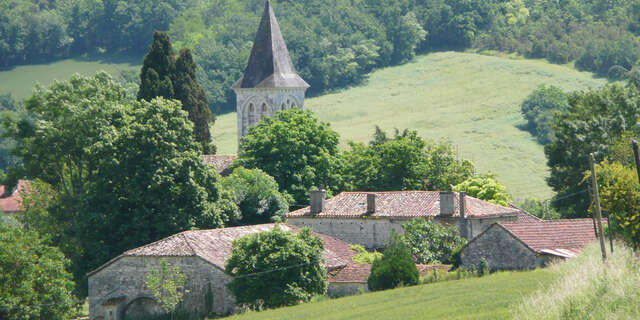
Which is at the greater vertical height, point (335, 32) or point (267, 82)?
point (335, 32)

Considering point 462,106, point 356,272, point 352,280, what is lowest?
point 352,280

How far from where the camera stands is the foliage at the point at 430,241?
2121 inches

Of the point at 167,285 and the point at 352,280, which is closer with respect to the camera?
the point at 167,285

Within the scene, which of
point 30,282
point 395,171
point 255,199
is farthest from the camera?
point 395,171

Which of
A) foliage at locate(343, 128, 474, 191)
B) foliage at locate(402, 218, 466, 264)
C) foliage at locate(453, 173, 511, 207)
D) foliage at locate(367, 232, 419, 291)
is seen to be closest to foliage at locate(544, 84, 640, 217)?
foliage at locate(453, 173, 511, 207)

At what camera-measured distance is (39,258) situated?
50562 mm

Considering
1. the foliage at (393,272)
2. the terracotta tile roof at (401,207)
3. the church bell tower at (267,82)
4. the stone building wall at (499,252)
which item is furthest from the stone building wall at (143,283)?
the church bell tower at (267,82)

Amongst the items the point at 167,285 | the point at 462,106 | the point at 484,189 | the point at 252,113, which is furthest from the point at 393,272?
the point at 462,106

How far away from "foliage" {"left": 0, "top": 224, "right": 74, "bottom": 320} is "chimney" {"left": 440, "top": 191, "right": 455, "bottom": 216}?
1893 centimetres

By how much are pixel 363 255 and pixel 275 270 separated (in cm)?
897

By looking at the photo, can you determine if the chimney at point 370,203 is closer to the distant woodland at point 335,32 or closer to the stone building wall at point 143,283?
the stone building wall at point 143,283

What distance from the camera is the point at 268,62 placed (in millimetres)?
79438

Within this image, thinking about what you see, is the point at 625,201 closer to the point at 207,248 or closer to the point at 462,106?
the point at 207,248

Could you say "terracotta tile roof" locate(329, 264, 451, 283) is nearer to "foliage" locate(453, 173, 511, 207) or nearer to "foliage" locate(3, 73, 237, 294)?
"foliage" locate(3, 73, 237, 294)
